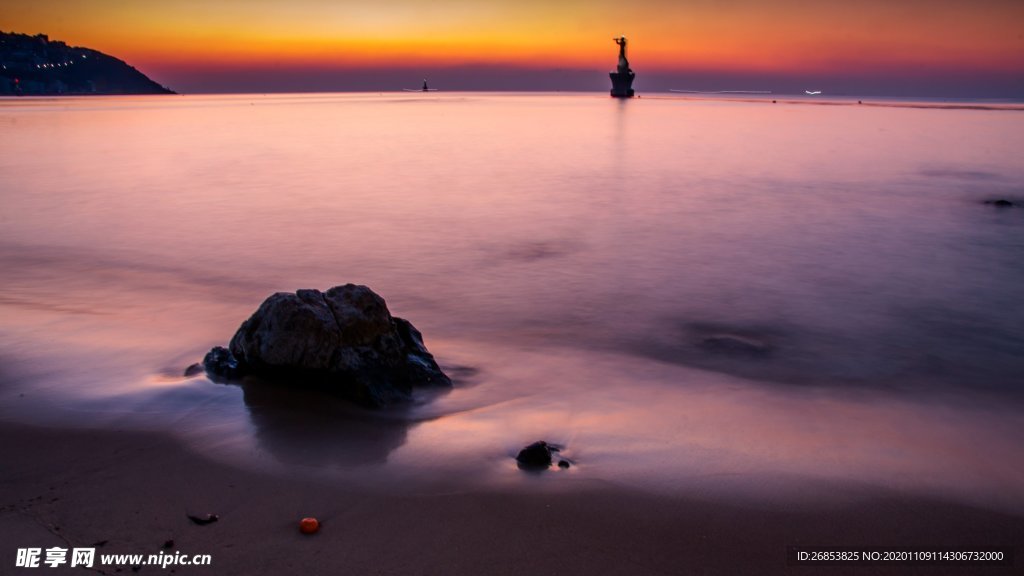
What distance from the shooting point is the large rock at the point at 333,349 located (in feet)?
13.7

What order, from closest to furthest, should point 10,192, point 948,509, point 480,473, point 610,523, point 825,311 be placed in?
point 610,523, point 948,509, point 480,473, point 825,311, point 10,192

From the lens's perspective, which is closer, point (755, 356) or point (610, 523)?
point (610, 523)

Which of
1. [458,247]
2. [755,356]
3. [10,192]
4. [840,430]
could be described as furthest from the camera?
[10,192]

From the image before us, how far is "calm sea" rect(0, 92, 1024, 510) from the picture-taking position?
3.69 metres

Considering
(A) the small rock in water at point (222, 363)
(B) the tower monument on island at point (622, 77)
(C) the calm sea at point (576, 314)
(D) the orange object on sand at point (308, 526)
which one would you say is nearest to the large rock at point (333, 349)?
(A) the small rock in water at point (222, 363)

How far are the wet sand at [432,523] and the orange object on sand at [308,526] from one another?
32 mm

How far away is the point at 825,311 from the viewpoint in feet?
22.6

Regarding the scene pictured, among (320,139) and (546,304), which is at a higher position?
(320,139)

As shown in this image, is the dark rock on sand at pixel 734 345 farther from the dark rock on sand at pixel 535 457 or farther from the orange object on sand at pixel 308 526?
the orange object on sand at pixel 308 526

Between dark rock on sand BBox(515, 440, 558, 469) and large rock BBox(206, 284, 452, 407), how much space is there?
41.2 inches

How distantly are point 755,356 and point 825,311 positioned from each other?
1.80 m

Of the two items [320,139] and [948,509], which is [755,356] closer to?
[948,509]

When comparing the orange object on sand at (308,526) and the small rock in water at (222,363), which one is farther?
the small rock in water at (222,363)

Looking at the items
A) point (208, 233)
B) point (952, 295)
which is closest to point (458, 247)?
point (208, 233)
